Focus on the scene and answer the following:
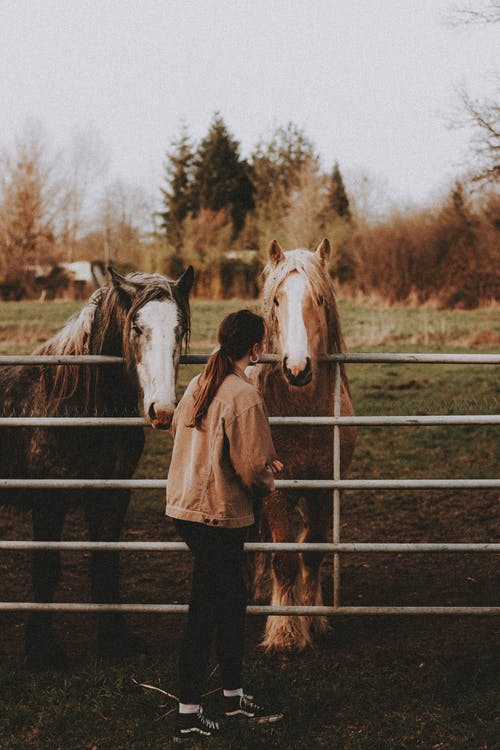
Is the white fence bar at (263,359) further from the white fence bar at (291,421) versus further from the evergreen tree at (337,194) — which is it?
the evergreen tree at (337,194)

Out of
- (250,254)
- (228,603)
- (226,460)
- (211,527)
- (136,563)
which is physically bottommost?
(136,563)

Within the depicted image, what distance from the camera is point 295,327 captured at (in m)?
3.51

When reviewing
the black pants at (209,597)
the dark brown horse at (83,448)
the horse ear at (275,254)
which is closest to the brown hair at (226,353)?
the black pants at (209,597)

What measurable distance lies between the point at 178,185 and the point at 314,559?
47.3 meters

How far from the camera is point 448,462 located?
28.3ft

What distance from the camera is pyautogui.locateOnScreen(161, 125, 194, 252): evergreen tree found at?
4834 centimetres

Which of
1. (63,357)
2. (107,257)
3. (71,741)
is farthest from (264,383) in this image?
(107,257)

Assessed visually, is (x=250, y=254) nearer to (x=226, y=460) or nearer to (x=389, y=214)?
(x=389, y=214)

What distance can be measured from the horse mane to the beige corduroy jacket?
26.0 inches

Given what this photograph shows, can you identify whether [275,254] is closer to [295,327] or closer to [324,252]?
[324,252]

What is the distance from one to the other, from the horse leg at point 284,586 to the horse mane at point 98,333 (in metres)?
1.01

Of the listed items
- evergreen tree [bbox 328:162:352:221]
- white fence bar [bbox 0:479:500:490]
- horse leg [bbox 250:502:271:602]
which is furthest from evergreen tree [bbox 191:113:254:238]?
white fence bar [bbox 0:479:500:490]

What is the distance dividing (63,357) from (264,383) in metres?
1.11

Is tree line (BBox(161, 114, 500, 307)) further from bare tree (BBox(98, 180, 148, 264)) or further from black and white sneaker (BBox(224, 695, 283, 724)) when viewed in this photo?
black and white sneaker (BBox(224, 695, 283, 724))
